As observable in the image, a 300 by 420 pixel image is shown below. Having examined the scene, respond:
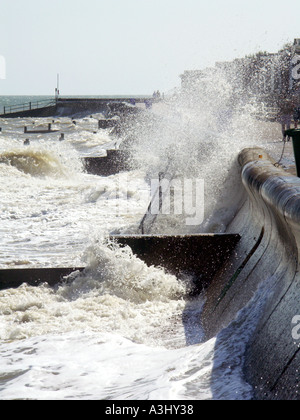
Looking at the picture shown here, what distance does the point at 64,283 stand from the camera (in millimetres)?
6695

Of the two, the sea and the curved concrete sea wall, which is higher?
the curved concrete sea wall

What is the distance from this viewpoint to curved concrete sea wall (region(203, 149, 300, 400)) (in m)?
3.21

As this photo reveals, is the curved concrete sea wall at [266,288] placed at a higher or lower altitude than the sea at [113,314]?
higher

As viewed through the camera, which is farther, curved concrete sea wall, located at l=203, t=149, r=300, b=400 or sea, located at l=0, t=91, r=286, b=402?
sea, located at l=0, t=91, r=286, b=402

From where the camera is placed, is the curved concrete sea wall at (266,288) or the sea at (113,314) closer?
the curved concrete sea wall at (266,288)

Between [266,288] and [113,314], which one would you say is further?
[113,314]

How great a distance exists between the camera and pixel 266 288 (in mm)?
4320

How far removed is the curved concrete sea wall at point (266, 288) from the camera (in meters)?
3.21

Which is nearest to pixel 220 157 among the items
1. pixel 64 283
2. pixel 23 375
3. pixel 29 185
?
pixel 64 283

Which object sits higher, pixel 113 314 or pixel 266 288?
pixel 266 288
